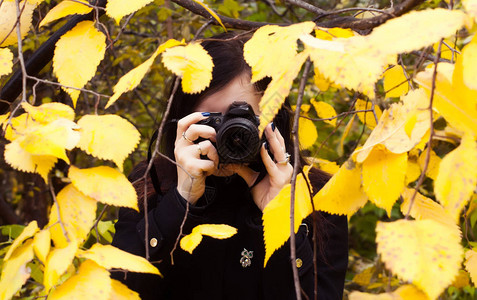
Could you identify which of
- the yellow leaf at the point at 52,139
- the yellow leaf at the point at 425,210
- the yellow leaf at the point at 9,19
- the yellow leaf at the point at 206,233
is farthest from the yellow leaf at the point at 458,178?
the yellow leaf at the point at 9,19

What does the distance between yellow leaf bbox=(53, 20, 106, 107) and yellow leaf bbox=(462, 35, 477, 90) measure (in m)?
A: 0.47

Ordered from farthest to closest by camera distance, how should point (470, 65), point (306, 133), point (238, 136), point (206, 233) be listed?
point (306, 133), point (238, 136), point (206, 233), point (470, 65)

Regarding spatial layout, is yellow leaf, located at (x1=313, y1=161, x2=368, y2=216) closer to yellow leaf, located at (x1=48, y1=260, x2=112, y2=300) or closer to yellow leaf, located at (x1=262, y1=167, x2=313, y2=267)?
yellow leaf, located at (x1=262, y1=167, x2=313, y2=267)

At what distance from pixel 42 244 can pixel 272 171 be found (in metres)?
0.55

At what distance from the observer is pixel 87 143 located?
58 centimetres

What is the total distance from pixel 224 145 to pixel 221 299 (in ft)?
1.44

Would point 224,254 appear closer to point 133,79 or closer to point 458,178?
point 133,79

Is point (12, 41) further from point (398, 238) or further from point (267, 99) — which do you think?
point (398, 238)

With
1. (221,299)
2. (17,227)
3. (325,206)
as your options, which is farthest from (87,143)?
(17,227)

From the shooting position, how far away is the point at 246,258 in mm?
1143

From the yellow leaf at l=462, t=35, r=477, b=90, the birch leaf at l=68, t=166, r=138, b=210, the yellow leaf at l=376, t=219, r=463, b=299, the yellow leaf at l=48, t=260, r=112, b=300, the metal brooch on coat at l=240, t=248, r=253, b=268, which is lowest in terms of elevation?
the metal brooch on coat at l=240, t=248, r=253, b=268

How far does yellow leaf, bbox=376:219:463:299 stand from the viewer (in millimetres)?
397

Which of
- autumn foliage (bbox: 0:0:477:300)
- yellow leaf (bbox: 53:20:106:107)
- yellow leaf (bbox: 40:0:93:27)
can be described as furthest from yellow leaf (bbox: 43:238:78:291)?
yellow leaf (bbox: 40:0:93:27)

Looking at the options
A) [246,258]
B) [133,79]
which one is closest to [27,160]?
[133,79]
